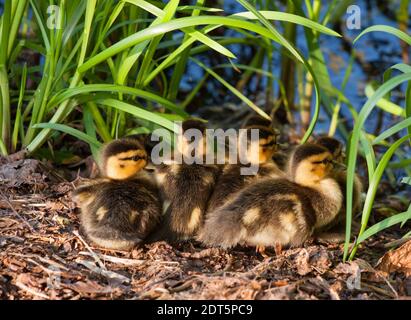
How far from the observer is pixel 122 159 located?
13.2 ft

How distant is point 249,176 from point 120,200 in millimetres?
723

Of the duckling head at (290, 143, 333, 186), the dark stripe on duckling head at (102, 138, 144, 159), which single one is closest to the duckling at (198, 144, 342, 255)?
the duckling head at (290, 143, 333, 186)

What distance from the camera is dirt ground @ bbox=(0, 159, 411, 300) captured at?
3533mm

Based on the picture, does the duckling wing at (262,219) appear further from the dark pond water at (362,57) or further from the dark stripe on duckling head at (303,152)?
the dark pond water at (362,57)

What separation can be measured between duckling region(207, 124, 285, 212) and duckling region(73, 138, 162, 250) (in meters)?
0.30

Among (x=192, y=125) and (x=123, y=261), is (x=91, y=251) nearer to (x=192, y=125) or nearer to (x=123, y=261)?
(x=123, y=261)

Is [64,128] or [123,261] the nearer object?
[123,261]

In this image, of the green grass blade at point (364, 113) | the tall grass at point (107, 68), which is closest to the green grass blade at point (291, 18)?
the tall grass at point (107, 68)

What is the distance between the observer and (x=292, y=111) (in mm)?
6230

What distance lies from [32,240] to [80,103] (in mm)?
847

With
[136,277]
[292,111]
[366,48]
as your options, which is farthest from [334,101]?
[136,277]

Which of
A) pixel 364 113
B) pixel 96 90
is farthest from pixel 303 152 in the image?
pixel 96 90

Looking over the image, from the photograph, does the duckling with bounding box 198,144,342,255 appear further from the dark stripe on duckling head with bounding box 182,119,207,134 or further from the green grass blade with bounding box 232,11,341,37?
the green grass blade with bounding box 232,11,341,37

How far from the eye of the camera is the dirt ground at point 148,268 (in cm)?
353
